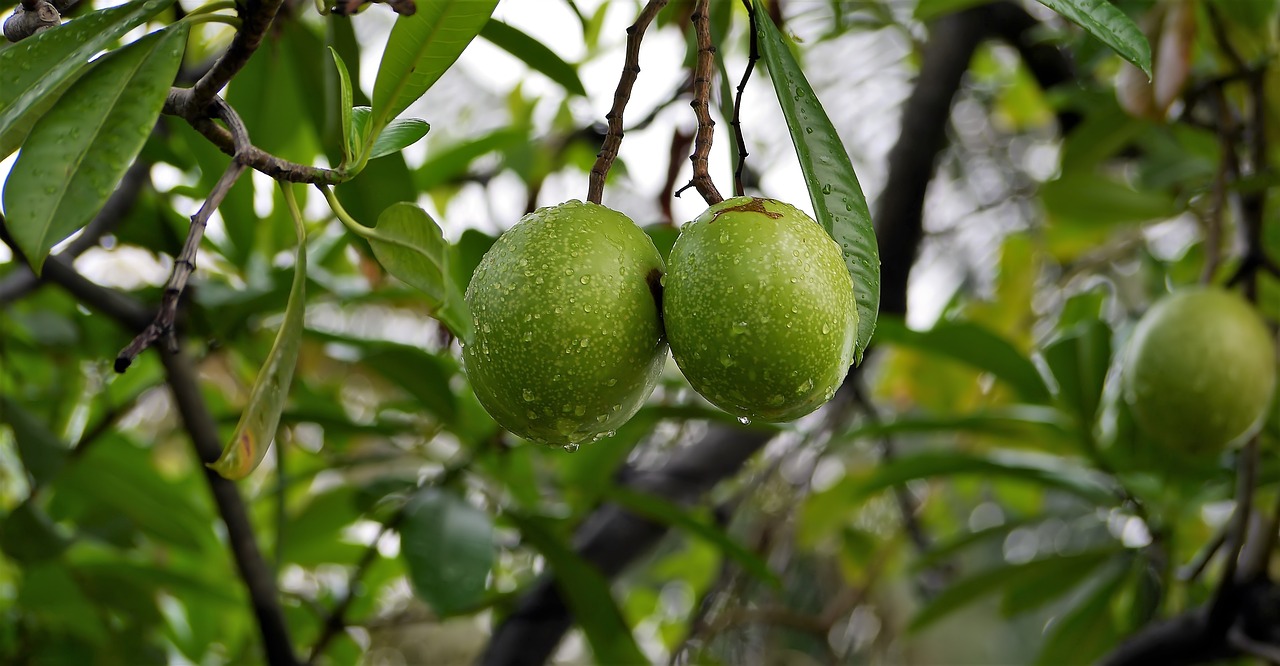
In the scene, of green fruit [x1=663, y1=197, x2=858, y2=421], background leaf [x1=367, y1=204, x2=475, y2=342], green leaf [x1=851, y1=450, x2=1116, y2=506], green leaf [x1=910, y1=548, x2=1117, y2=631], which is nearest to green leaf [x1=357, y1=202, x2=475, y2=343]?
background leaf [x1=367, y1=204, x2=475, y2=342]

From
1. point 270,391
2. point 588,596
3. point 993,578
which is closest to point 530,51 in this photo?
point 270,391

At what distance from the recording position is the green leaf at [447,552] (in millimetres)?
904

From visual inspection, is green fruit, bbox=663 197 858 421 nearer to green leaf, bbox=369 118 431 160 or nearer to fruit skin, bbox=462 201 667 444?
fruit skin, bbox=462 201 667 444

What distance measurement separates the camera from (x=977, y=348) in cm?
110

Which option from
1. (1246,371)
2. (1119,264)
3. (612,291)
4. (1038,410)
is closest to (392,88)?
(612,291)

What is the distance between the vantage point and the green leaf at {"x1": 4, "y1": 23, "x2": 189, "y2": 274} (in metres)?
0.41

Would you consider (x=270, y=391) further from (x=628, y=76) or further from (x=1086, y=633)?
(x=1086, y=633)

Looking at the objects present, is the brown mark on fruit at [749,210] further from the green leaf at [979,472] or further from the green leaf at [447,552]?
the green leaf at [979,472]

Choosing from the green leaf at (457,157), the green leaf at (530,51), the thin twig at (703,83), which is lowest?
the green leaf at (457,157)

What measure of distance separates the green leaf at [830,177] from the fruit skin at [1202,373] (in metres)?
0.61

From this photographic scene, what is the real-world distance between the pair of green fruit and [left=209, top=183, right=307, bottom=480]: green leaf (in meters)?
0.07

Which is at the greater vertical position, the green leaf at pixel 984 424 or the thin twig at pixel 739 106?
the thin twig at pixel 739 106

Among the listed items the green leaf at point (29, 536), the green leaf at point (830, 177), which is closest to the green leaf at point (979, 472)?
the green leaf at point (830, 177)

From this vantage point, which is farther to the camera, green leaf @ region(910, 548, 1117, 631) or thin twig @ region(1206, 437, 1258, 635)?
green leaf @ region(910, 548, 1117, 631)
